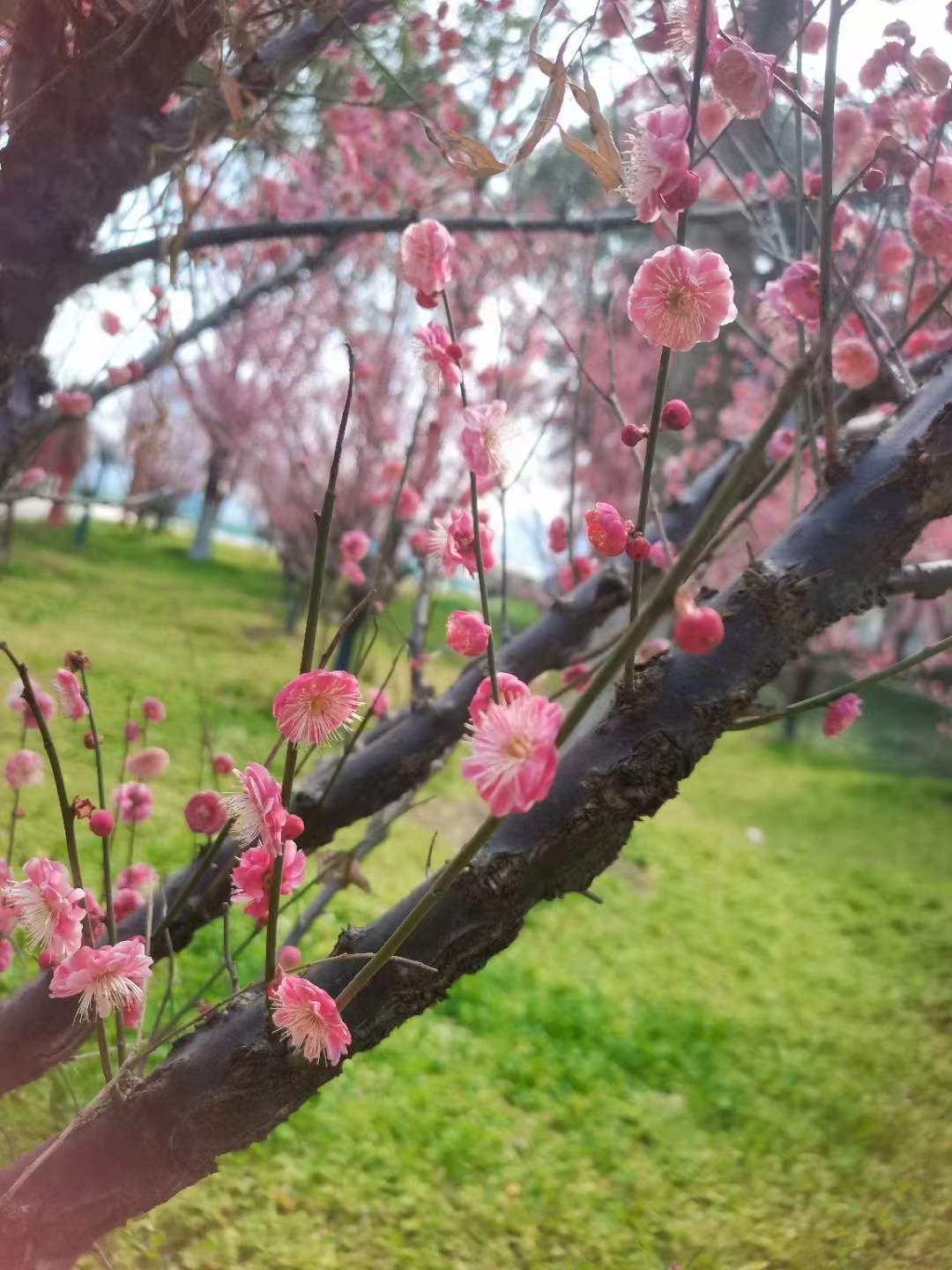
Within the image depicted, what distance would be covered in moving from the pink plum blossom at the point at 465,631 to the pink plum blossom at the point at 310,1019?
33 centimetres

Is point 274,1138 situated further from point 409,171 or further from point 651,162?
point 409,171

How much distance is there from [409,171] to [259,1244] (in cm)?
418

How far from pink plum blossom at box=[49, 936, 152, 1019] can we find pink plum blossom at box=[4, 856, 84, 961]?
0.10 ft

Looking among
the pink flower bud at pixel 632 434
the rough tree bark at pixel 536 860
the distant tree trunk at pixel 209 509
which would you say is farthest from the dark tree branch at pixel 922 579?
the distant tree trunk at pixel 209 509

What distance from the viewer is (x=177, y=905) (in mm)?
1312

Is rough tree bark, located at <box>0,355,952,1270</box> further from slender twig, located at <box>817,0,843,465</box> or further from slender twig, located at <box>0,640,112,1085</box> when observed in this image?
slender twig, located at <box>817,0,843,465</box>

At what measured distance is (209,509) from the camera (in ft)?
48.3

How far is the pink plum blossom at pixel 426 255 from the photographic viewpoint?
0.98m

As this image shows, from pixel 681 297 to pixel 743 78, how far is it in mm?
306

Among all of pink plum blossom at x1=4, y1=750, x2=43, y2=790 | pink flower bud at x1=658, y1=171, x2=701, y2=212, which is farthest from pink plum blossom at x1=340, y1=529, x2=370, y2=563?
pink flower bud at x1=658, y1=171, x2=701, y2=212

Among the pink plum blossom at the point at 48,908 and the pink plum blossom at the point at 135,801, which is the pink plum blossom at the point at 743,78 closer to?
the pink plum blossom at the point at 48,908

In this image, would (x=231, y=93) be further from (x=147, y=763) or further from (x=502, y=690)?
(x=147, y=763)

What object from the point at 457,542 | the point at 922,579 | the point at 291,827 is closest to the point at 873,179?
the point at 922,579

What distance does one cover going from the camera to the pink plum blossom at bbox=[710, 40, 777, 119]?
2.99 feet
